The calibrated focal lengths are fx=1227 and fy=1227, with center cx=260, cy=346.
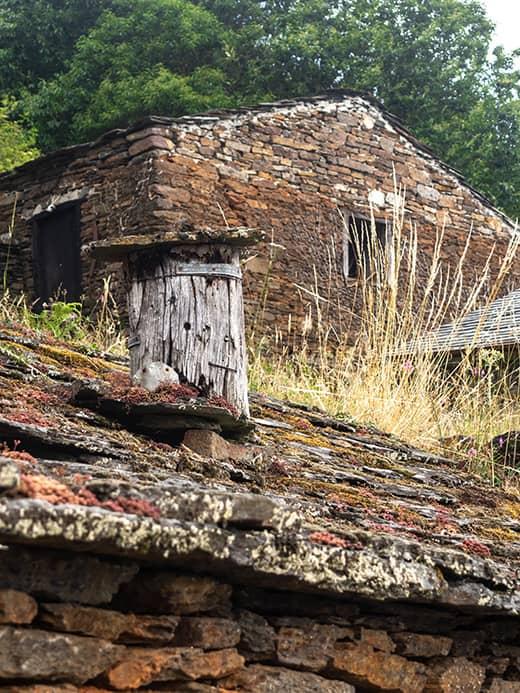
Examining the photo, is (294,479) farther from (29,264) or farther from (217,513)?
(29,264)

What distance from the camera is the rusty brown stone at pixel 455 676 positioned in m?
4.20

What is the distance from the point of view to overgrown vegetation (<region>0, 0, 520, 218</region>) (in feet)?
78.9

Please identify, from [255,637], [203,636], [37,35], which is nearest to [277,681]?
[255,637]

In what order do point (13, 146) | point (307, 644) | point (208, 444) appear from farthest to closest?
point (13, 146), point (208, 444), point (307, 644)

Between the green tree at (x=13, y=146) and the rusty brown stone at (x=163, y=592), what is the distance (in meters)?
17.3

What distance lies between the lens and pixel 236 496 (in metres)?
3.20

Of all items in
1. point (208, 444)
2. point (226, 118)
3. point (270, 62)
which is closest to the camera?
point (208, 444)

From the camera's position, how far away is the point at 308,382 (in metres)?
9.81

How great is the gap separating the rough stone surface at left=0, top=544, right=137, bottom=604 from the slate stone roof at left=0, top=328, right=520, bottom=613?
80 millimetres

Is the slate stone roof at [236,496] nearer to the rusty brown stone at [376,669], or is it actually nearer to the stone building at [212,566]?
the stone building at [212,566]

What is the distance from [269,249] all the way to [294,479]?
9.81 meters

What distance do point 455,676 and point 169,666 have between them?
140 cm

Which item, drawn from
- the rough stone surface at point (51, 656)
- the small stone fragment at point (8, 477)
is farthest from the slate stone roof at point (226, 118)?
the small stone fragment at point (8, 477)

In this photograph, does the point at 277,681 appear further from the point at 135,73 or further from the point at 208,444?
the point at 135,73
